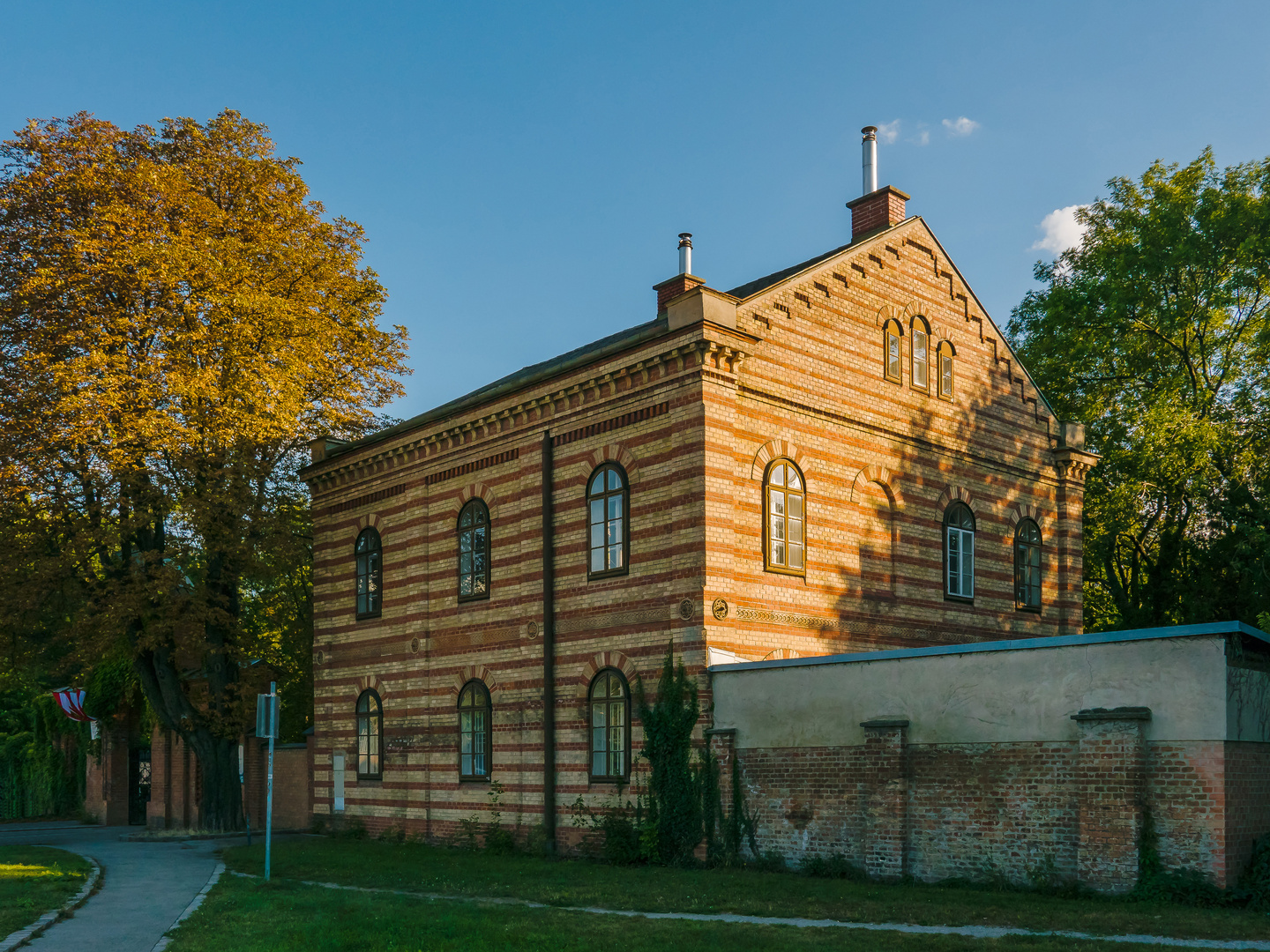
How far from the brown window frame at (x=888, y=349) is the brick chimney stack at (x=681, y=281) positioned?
483cm

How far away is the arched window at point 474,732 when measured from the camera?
23.1 meters

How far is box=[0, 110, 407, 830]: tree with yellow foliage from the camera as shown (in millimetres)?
26062

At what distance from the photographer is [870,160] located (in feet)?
82.1

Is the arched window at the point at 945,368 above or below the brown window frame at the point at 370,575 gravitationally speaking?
above

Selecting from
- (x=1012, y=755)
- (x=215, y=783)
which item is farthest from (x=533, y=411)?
(x=215, y=783)

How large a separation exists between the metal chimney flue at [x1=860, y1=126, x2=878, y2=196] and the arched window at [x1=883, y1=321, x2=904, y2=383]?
3.34 metres

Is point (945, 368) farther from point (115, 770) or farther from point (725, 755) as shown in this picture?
point (115, 770)

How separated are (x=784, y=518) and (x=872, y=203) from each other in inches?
314

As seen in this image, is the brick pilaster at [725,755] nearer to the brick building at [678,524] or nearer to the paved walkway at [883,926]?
the brick building at [678,524]

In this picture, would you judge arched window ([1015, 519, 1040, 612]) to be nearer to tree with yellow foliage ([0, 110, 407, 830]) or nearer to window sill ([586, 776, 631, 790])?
window sill ([586, 776, 631, 790])

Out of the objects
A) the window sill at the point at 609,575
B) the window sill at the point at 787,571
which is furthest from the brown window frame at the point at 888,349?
the window sill at the point at 609,575

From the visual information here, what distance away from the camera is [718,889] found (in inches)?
607

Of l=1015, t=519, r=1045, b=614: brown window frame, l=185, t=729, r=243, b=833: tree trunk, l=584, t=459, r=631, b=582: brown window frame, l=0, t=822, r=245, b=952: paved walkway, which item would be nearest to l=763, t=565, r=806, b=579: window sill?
l=584, t=459, r=631, b=582: brown window frame

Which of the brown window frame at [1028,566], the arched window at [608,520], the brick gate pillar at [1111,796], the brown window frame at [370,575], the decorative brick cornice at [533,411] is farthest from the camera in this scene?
the brown window frame at [370,575]
